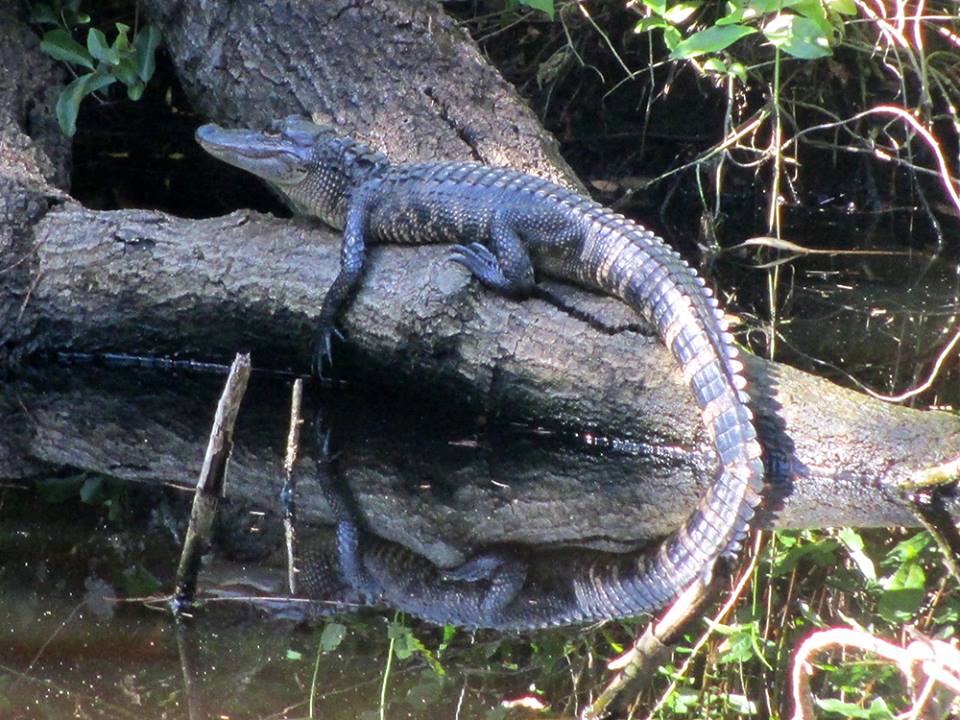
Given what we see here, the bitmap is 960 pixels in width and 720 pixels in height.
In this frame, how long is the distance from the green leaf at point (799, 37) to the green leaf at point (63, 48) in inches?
123

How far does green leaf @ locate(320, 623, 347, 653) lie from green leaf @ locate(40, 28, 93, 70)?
354 cm

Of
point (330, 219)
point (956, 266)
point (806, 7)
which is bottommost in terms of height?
point (956, 266)

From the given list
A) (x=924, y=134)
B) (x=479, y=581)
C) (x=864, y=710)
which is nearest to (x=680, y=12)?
(x=924, y=134)

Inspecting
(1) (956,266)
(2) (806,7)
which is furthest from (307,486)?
(1) (956,266)

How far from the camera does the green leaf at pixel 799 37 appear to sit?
4828 millimetres

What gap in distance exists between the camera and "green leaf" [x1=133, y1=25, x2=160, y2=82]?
19.6ft

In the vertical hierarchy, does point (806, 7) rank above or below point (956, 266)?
above

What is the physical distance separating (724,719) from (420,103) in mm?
3343

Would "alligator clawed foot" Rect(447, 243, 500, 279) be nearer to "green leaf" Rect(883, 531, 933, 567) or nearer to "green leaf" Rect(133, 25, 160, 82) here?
"green leaf" Rect(883, 531, 933, 567)

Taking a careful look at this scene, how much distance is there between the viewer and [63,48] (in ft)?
19.0

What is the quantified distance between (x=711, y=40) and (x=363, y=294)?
1684mm

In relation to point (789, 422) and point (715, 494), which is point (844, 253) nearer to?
point (789, 422)

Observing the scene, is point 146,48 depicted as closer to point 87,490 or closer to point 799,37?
point 87,490

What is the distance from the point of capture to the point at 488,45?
280 inches
